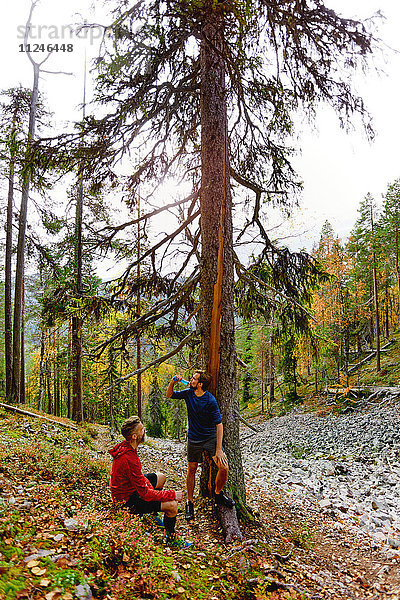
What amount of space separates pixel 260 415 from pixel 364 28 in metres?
26.2

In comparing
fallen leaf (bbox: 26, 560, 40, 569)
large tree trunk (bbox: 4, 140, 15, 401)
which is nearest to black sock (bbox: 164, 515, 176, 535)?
fallen leaf (bbox: 26, 560, 40, 569)

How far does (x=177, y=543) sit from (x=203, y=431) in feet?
4.43

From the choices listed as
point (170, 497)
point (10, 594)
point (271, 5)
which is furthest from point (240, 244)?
point (10, 594)

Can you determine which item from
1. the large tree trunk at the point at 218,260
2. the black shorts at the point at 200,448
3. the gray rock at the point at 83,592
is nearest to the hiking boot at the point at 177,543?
the black shorts at the point at 200,448

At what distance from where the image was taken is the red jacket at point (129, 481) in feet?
13.2

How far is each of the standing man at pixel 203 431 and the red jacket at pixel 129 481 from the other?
2.90 ft

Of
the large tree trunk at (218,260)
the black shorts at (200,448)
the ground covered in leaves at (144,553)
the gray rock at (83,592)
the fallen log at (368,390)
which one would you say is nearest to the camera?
the gray rock at (83,592)

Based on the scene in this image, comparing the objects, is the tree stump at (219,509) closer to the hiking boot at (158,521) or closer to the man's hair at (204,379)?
the hiking boot at (158,521)

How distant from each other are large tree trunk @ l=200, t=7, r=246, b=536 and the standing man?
285 mm

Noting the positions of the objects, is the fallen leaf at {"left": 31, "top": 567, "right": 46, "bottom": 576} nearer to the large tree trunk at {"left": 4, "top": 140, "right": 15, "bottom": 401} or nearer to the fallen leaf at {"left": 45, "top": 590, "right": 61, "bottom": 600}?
the fallen leaf at {"left": 45, "top": 590, "right": 61, "bottom": 600}

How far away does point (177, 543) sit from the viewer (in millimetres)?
3910

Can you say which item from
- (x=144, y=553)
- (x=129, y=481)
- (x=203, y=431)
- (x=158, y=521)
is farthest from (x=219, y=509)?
(x=144, y=553)

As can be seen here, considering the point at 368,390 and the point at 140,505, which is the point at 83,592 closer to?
the point at 140,505

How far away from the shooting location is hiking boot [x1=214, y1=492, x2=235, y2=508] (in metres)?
4.75
